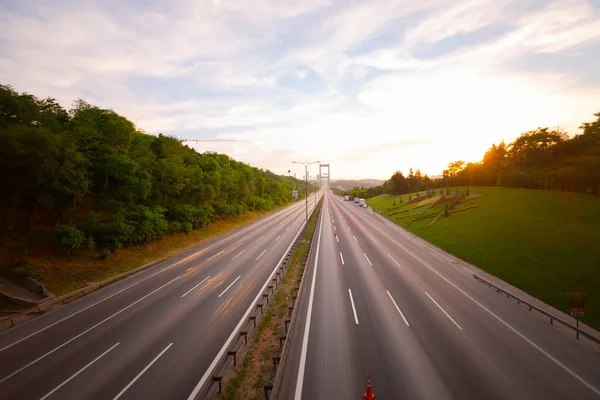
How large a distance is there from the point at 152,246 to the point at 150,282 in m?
10.7

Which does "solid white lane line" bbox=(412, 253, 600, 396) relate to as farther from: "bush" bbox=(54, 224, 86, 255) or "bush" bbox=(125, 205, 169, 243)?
"bush" bbox=(54, 224, 86, 255)

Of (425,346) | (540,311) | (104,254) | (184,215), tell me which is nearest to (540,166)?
(540,311)

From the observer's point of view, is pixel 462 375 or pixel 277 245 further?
pixel 277 245

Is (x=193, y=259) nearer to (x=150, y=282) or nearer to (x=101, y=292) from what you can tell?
(x=150, y=282)

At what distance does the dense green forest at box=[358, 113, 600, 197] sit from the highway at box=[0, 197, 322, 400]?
184ft

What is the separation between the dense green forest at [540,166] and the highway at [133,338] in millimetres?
Answer: 56053

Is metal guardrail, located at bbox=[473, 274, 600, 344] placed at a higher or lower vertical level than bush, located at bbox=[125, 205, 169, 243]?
lower

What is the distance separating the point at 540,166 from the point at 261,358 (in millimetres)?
80218

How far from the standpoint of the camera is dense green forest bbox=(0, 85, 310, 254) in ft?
66.3

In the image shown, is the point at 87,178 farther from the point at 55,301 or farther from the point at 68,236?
the point at 55,301

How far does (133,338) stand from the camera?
44.5 ft

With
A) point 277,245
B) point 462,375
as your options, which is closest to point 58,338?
point 462,375

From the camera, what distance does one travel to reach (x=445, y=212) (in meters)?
49.8

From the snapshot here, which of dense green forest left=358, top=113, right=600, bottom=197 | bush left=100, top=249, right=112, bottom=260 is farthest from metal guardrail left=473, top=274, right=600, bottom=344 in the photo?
dense green forest left=358, top=113, right=600, bottom=197
